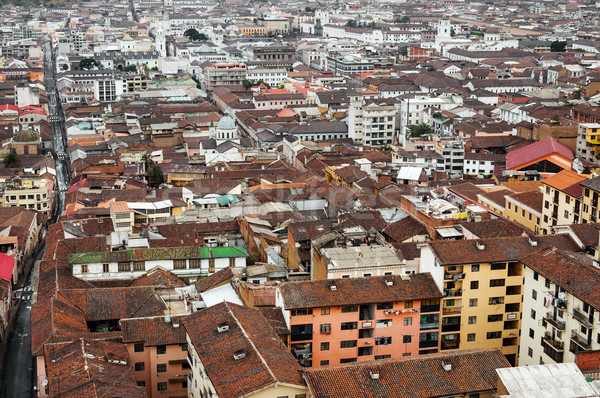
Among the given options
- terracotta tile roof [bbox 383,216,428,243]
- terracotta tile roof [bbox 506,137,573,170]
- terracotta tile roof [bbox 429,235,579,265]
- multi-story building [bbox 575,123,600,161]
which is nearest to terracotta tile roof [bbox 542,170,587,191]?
terracotta tile roof [bbox 383,216,428,243]

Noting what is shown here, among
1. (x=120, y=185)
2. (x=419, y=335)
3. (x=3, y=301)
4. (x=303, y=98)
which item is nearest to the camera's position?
(x=419, y=335)

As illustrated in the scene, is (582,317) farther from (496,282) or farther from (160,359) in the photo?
(160,359)

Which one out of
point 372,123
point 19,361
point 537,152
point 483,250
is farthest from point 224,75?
point 483,250

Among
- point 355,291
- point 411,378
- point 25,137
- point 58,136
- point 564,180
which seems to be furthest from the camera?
point 58,136

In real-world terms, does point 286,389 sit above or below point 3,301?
above

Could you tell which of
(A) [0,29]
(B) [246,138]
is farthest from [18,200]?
(A) [0,29]

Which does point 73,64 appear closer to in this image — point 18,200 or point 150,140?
point 150,140

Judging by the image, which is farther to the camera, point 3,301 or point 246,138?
point 246,138
